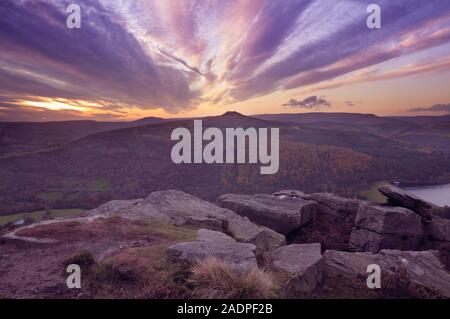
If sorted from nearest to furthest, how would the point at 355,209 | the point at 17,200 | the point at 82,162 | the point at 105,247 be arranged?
the point at 105,247
the point at 355,209
the point at 17,200
the point at 82,162

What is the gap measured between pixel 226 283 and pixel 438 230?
13.5 m

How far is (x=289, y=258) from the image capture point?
10.4 metres

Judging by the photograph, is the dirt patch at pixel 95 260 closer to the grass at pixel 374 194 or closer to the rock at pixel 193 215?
the rock at pixel 193 215

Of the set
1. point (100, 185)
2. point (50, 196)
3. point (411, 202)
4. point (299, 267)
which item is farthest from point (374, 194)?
point (50, 196)

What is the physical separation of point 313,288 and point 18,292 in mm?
8488

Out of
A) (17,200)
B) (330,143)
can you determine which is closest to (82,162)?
(17,200)

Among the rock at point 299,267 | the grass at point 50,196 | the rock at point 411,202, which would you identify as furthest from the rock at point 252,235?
the grass at point 50,196

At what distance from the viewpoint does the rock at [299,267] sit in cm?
875

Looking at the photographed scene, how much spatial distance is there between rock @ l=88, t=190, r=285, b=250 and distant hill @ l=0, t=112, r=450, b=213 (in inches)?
2081

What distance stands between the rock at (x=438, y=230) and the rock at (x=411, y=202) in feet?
1.47

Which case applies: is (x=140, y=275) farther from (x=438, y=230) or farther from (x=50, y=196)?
(x=50, y=196)

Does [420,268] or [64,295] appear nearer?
[64,295]

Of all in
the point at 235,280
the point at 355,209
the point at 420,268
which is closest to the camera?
the point at 235,280

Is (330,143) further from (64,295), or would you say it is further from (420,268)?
(64,295)
